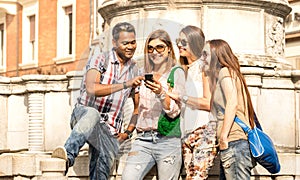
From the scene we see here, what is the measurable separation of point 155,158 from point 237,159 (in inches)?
28.0

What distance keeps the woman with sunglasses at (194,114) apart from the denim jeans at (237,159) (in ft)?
0.73

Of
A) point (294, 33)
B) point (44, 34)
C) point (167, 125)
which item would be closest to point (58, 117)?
point (167, 125)

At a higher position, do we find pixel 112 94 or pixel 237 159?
pixel 112 94

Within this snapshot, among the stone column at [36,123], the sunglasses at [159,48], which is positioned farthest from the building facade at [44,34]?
the sunglasses at [159,48]

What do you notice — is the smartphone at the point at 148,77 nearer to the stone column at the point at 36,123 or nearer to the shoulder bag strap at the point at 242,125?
the shoulder bag strap at the point at 242,125

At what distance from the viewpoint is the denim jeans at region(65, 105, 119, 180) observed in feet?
26.4

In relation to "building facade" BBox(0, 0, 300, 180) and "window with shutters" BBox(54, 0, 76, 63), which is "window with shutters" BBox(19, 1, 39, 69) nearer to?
"window with shutters" BBox(54, 0, 76, 63)

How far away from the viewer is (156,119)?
25.6 feet

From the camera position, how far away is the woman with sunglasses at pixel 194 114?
7.84 m

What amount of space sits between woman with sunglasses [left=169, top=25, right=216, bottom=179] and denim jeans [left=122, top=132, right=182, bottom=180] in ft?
0.43

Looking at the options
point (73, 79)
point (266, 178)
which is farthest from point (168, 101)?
point (73, 79)

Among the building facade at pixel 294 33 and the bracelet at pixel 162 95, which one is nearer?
the bracelet at pixel 162 95

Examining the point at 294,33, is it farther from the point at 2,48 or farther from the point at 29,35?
the point at 2,48

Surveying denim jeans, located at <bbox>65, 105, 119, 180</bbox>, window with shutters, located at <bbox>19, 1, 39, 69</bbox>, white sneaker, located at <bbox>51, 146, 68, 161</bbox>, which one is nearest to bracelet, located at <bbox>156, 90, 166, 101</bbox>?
denim jeans, located at <bbox>65, 105, 119, 180</bbox>
